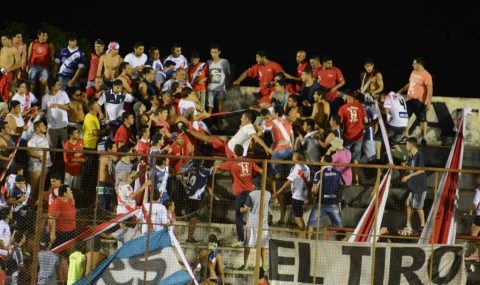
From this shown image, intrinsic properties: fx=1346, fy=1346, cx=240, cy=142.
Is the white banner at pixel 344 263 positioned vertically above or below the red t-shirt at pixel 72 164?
below

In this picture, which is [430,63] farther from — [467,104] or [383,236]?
[383,236]

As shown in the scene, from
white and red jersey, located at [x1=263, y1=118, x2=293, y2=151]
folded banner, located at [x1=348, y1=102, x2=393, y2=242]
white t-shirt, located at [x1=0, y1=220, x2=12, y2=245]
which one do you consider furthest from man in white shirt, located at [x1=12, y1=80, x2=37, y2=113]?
folded banner, located at [x1=348, y1=102, x2=393, y2=242]

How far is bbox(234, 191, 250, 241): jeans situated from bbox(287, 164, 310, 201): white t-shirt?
734 mm

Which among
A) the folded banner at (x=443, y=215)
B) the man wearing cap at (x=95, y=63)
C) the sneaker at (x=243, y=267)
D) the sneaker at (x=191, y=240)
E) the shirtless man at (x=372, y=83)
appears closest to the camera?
the sneaker at (x=191, y=240)

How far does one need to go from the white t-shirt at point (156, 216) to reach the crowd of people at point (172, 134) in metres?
0.02

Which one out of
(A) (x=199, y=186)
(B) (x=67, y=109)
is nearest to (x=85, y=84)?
(B) (x=67, y=109)

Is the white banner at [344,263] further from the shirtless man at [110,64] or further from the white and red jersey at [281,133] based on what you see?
the shirtless man at [110,64]

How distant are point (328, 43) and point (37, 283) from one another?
1620cm

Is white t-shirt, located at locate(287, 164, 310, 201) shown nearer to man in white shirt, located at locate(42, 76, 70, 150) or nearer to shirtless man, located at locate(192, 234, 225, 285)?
shirtless man, located at locate(192, 234, 225, 285)

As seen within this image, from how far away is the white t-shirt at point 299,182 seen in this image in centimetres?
2038

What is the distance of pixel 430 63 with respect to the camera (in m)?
32.5

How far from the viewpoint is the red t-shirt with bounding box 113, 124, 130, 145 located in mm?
22641

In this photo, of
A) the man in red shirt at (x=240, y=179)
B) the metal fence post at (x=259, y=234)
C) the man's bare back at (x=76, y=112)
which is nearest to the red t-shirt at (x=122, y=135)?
the man's bare back at (x=76, y=112)

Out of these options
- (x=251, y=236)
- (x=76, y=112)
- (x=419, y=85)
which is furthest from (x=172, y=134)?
(x=419, y=85)
